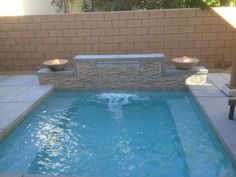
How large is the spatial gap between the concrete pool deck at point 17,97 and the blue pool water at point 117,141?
0.53ft

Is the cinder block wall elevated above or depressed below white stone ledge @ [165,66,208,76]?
above

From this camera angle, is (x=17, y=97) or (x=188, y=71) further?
(x=188, y=71)

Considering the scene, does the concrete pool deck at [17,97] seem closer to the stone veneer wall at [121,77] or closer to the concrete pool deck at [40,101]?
the concrete pool deck at [40,101]

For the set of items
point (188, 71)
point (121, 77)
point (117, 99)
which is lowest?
point (117, 99)

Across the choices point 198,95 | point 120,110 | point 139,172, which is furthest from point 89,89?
point 139,172

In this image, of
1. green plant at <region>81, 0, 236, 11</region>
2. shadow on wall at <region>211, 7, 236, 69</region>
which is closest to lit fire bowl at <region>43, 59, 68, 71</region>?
green plant at <region>81, 0, 236, 11</region>

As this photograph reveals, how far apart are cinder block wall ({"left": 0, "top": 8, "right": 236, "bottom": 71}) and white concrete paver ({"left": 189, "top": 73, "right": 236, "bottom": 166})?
1062mm

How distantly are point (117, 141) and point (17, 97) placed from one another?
2748mm

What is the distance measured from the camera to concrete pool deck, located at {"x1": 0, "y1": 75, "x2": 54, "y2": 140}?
4750mm

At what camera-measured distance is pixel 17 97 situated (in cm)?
589

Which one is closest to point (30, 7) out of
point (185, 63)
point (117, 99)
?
point (117, 99)

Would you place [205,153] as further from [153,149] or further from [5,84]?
[5,84]

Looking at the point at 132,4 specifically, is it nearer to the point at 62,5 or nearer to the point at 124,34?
the point at 124,34

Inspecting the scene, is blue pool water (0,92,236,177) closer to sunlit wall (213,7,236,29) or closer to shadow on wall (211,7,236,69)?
shadow on wall (211,7,236,69)
